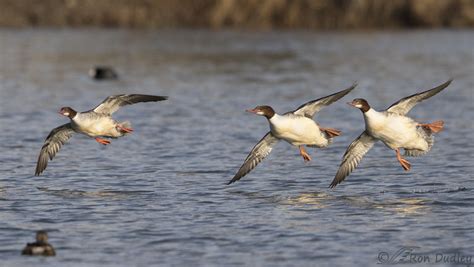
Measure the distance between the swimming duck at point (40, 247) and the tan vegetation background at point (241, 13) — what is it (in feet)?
136

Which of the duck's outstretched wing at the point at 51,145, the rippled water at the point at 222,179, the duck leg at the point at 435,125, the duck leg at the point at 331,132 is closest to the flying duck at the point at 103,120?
the duck's outstretched wing at the point at 51,145

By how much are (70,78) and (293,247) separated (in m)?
25.8

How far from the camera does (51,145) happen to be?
1797cm

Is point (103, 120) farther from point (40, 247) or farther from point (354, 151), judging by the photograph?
point (40, 247)

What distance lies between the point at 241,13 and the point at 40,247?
42175mm

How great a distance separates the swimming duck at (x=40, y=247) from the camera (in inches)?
479

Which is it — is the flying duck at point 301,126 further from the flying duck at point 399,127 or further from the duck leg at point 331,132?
the flying duck at point 399,127

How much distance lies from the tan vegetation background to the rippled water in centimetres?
1349

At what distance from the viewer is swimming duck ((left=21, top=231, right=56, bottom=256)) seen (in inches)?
479

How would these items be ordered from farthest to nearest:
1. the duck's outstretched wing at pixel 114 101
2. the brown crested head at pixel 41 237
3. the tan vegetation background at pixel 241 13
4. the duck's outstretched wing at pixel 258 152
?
the tan vegetation background at pixel 241 13, the duck's outstretched wing at pixel 114 101, the duck's outstretched wing at pixel 258 152, the brown crested head at pixel 41 237

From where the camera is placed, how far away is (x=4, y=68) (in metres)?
40.1

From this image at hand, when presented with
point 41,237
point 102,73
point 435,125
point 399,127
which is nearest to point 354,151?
point 399,127

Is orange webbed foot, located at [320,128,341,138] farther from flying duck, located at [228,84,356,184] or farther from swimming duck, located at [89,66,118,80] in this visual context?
swimming duck, located at [89,66,118,80]

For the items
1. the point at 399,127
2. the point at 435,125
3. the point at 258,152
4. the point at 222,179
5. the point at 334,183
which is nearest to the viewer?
the point at 399,127
